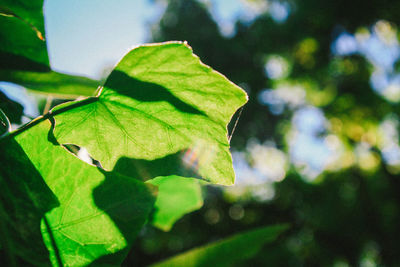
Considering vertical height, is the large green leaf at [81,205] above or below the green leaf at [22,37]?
below

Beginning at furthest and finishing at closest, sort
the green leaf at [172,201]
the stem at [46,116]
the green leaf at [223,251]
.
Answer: the green leaf at [172,201]
the green leaf at [223,251]
the stem at [46,116]

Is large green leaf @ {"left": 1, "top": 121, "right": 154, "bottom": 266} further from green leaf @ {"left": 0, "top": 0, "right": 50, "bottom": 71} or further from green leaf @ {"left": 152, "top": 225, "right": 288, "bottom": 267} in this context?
green leaf @ {"left": 152, "top": 225, "right": 288, "bottom": 267}

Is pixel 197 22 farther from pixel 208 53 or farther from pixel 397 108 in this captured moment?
pixel 397 108

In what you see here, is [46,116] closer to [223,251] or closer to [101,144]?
[101,144]

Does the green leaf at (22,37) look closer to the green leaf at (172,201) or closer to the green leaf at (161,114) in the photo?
the green leaf at (161,114)

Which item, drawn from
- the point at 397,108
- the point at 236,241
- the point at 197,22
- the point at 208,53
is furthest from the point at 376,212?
the point at 236,241

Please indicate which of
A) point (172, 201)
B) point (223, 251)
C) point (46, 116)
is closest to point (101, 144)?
point (46, 116)

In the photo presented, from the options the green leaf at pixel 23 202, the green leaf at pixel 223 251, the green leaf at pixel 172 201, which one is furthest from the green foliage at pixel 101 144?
the green leaf at pixel 172 201
